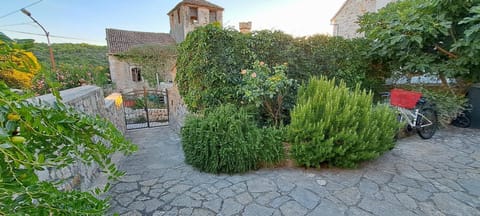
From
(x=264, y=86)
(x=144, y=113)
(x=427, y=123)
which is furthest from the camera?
(x=144, y=113)

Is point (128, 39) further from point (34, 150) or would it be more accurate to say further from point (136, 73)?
point (34, 150)

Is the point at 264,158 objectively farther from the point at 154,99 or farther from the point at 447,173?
the point at 154,99

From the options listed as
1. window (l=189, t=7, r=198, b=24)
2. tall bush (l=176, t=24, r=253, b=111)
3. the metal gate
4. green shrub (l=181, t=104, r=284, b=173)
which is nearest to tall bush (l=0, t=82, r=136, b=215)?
green shrub (l=181, t=104, r=284, b=173)

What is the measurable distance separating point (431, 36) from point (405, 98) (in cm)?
161

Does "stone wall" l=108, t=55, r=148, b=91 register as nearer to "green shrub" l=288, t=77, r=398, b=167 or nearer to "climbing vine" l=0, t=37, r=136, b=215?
"green shrub" l=288, t=77, r=398, b=167

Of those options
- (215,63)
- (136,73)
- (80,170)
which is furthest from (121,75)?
(80,170)

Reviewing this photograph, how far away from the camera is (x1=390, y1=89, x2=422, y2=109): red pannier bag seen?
3.98 metres

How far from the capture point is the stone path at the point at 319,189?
2223mm

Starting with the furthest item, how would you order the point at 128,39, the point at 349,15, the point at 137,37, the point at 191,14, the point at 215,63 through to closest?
the point at 137,37 < the point at 128,39 < the point at 191,14 < the point at 349,15 < the point at 215,63

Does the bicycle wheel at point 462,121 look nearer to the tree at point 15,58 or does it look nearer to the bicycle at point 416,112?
the bicycle at point 416,112

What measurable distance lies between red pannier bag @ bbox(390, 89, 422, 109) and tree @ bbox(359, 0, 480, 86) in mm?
951

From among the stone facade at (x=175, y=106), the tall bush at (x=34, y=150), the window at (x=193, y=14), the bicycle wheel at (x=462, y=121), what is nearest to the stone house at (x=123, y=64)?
the window at (x=193, y=14)

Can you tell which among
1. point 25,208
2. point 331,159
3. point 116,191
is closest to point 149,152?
point 116,191

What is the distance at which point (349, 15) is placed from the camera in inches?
521
